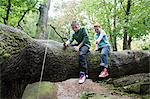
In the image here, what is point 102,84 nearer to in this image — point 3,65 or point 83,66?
point 83,66

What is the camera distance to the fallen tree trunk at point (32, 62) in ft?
15.4

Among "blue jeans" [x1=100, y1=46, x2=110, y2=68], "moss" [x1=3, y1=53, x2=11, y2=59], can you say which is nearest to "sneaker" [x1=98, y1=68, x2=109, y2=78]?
"blue jeans" [x1=100, y1=46, x2=110, y2=68]

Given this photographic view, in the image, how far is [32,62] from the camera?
5.20 m

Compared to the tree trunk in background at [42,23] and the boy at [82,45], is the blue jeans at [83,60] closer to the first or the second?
the boy at [82,45]

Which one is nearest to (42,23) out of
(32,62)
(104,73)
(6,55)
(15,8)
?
(15,8)

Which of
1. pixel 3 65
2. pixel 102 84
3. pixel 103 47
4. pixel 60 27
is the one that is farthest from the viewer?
pixel 60 27

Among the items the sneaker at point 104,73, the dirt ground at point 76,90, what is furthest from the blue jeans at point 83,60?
the dirt ground at point 76,90

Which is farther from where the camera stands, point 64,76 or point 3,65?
point 64,76

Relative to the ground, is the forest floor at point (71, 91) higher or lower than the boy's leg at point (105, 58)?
lower

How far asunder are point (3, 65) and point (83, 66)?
2076 millimetres

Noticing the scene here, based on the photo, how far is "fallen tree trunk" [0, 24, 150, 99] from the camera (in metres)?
4.70

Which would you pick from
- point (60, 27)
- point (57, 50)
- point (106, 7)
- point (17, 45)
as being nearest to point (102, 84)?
point (106, 7)

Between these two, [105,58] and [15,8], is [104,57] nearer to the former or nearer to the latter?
[105,58]

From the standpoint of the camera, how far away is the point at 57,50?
579cm
